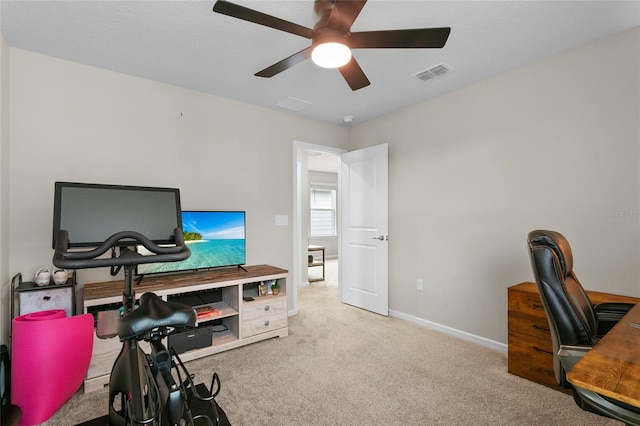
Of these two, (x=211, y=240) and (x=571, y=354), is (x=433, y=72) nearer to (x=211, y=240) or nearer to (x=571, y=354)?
(x=571, y=354)

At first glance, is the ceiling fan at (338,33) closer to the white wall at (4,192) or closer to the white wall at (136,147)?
the white wall at (136,147)

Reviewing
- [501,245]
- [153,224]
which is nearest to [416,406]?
[501,245]

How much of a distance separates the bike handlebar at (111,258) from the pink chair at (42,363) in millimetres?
1188

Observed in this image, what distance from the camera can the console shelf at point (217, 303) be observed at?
2266 millimetres

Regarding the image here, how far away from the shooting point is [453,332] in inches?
128

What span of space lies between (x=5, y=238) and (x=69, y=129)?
3.07ft

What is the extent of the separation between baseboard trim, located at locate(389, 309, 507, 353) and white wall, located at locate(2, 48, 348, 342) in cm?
148

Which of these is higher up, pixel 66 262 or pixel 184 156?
pixel 184 156

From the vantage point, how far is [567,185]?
2.51 m

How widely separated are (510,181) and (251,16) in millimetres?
2457

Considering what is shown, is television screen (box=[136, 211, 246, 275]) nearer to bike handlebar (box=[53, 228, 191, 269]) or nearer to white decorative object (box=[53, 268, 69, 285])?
white decorative object (box=[53, 268, 69, 285])

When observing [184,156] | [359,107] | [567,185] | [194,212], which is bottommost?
[194,212]

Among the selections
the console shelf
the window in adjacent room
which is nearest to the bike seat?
the console shelf

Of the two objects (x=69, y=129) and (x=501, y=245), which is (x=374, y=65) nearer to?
(x=501, y=245)
